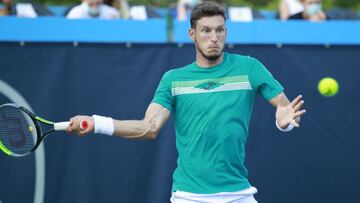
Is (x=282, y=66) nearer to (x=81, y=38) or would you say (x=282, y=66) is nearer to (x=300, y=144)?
(x=300, y=144)

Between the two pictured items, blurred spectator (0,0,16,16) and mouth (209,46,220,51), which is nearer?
mouth (209,46,220,51)

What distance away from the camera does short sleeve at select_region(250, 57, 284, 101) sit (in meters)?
4.71

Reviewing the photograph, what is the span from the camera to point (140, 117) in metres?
6.66

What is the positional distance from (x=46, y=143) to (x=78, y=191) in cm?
52

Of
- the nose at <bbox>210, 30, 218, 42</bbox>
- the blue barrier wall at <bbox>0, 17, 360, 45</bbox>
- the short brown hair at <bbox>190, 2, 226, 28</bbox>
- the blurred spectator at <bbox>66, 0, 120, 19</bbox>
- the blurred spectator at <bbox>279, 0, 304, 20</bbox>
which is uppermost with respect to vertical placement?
the blurred spectator at <bbox>279, 0, 304, 20</bbox>

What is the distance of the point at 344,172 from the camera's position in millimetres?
6930

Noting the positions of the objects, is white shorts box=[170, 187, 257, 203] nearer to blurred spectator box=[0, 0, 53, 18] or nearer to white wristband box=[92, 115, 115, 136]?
white wristband box=[92, 115, 115, 136]

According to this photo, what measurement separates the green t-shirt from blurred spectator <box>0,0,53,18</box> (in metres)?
3.49

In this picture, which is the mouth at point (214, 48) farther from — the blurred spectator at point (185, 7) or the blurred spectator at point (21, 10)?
the blurred spectator at point (185, 7)

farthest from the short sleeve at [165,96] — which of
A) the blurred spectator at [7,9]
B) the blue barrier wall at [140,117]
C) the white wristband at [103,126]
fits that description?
the blurred spectator at [7,9]

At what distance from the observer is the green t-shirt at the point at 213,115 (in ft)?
15.2

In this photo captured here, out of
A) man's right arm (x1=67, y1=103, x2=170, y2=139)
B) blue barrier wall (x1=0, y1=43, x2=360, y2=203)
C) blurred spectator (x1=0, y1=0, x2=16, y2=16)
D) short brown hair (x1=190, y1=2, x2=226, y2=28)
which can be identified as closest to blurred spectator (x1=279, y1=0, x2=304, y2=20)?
blue barrier wall (x1=0, y1=43, x2=360, y2=203)

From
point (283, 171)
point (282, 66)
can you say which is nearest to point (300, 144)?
point (283, 171)

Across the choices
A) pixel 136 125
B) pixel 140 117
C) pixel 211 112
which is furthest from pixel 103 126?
pixel 140 117
